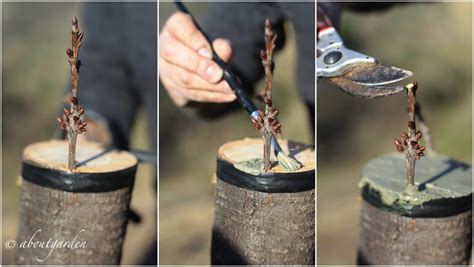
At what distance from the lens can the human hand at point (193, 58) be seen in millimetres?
1255

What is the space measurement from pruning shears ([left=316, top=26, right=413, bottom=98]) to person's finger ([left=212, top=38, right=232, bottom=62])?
18cm

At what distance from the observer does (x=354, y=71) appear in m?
1.12

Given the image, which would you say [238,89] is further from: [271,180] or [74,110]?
[74,110]

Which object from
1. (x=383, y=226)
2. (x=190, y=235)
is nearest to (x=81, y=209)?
(x=383, y=226)

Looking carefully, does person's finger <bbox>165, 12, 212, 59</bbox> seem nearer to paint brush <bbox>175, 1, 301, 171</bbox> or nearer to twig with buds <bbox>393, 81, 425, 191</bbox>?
paint brush <bbox>175, 1, 301, 171</bbox>

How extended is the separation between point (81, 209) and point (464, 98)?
11.0 ft

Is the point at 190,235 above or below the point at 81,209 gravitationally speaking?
below

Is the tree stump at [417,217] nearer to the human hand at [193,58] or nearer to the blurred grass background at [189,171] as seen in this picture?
the human hand at [193,58]

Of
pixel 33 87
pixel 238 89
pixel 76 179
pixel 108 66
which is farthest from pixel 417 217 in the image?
pixel 33 87

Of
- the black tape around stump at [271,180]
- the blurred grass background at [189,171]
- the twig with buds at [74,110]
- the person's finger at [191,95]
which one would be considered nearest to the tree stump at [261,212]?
the black tape around stump at [271,180]

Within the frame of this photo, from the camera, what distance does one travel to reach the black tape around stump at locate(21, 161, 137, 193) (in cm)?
116

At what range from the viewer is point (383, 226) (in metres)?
1.25

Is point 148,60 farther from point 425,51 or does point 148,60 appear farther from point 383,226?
point 425,51

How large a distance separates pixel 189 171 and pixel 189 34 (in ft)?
5.95
